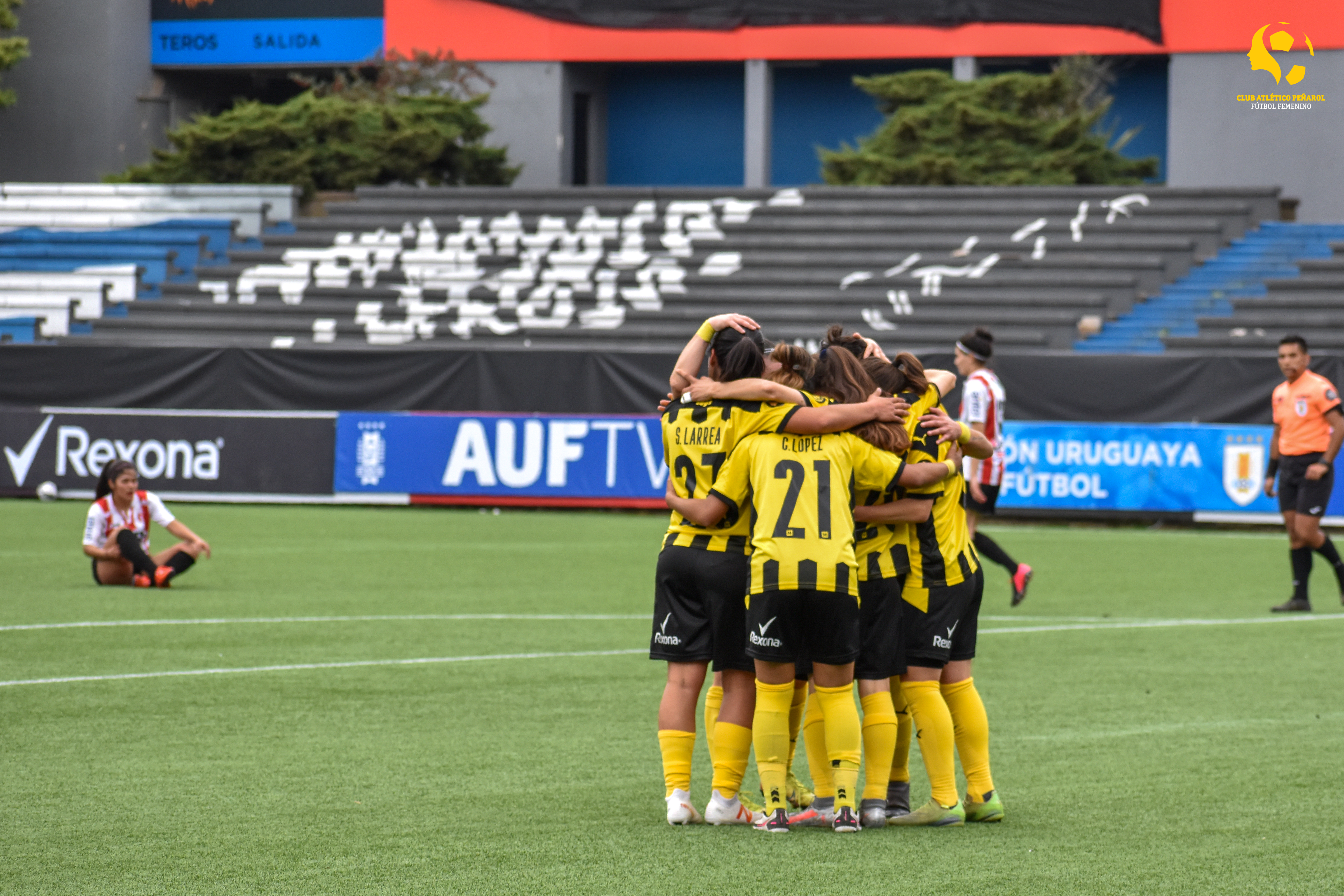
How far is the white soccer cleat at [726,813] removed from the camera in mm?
6164

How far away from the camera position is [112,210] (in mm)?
34125

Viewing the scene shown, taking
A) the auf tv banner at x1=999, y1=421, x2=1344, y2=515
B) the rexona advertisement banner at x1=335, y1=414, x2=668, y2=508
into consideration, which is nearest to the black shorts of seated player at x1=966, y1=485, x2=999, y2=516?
the auf tv banner at x1=999, y1=421, x2=1344, y2=515

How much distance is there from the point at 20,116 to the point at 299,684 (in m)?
32.8

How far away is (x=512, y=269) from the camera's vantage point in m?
30.0

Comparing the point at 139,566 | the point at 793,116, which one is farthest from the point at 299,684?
the point at 793,116

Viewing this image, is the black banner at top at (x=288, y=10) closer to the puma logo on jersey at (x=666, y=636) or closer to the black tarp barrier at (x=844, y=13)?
the black tarp barrier at (x=844, y=13)

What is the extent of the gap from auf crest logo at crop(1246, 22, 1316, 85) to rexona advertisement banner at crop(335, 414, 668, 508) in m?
15.9

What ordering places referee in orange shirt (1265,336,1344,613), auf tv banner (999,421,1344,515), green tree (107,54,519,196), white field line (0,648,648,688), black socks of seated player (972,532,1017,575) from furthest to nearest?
green tree (107,54,519,196) < auf tv banner (999,421,1344,515) < black socks of seated player (972,532,1017,575) < referee in orange shirt (1265,336,1344,613) < white field line (0,648,648,688)

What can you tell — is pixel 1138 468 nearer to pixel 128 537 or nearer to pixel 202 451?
pixel 202 451

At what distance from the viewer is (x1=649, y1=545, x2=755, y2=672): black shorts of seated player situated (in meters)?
6.18

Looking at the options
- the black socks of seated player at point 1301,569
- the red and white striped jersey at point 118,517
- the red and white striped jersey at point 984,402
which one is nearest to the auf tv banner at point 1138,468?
the black socks of seated player at point 1301,569

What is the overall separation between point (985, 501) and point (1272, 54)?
72.3 feet

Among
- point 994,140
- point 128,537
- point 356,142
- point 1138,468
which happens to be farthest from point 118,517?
point 994,140

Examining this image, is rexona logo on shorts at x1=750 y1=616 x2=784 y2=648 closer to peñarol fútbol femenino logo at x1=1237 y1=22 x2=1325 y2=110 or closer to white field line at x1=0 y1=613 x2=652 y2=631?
white field line at x1=0 y1=613 x2=652 y2=631
